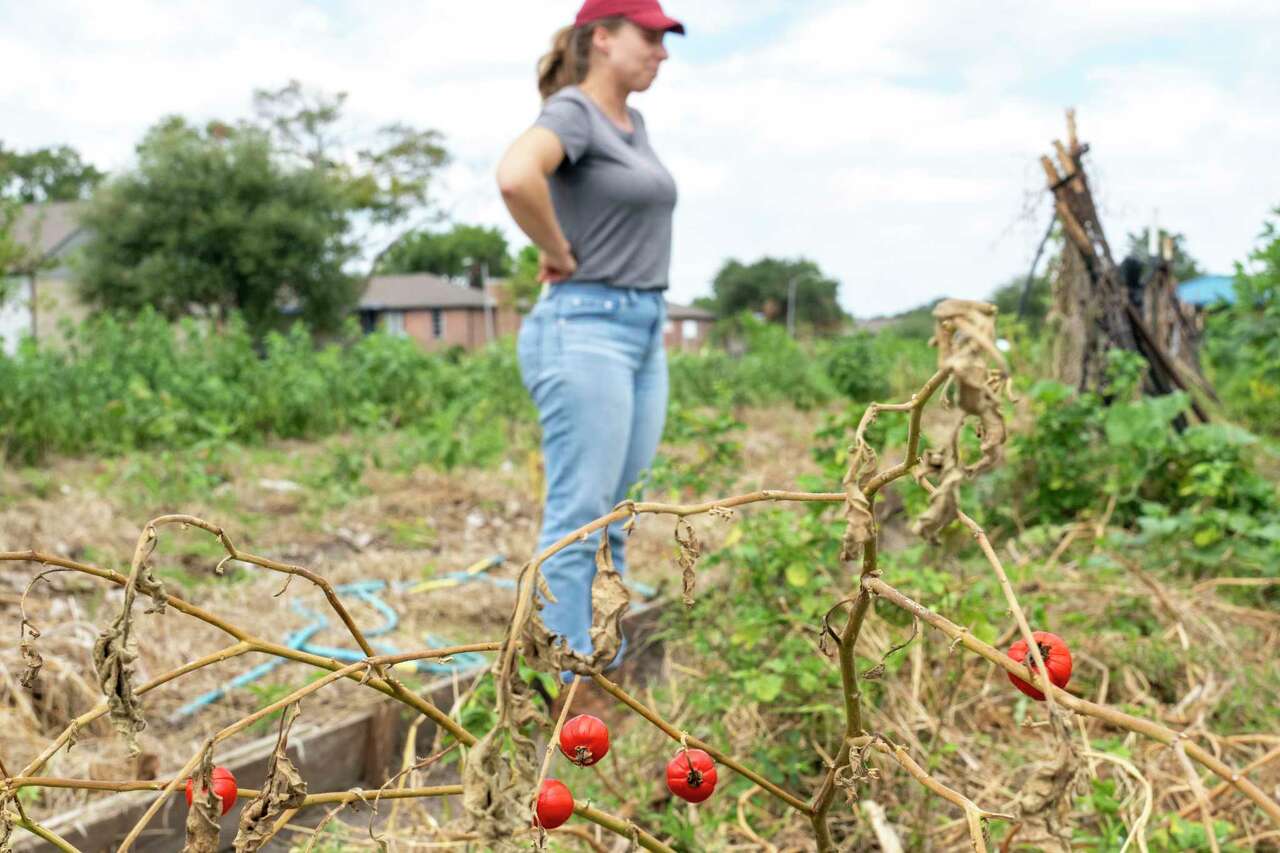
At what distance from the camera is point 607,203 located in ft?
8.72

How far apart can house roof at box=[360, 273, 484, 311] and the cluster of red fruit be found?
159 ft

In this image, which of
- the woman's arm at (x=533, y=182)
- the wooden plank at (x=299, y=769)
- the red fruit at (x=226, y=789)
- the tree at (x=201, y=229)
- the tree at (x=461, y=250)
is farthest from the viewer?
the tree at (x=461, y=250)

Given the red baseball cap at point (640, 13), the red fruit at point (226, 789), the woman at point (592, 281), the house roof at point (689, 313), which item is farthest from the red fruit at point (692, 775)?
the house roof at point (689, 313)

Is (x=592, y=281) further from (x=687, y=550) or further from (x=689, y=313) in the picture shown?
(x=689, y=313)

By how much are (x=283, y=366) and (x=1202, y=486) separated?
695 cm

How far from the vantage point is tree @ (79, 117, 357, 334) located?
2547 cm

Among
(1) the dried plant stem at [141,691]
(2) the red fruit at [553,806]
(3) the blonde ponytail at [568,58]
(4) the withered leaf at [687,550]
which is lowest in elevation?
(2) the red fruit at [553,806]

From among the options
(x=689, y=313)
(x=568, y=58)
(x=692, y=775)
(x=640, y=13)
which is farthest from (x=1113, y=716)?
(x=689, y=313)

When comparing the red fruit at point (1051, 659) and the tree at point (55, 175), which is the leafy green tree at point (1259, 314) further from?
the tree at point (55, 175)

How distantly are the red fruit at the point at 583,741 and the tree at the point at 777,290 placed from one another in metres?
50.4

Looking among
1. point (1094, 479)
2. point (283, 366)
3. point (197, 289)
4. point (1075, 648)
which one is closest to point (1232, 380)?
point (1094, 479)

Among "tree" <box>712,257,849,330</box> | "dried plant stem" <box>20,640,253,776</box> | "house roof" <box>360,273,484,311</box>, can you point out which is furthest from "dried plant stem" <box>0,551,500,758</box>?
"tree" <box>712,257,849,330</box>

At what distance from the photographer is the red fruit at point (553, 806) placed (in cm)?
77

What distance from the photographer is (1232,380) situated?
7566mm
